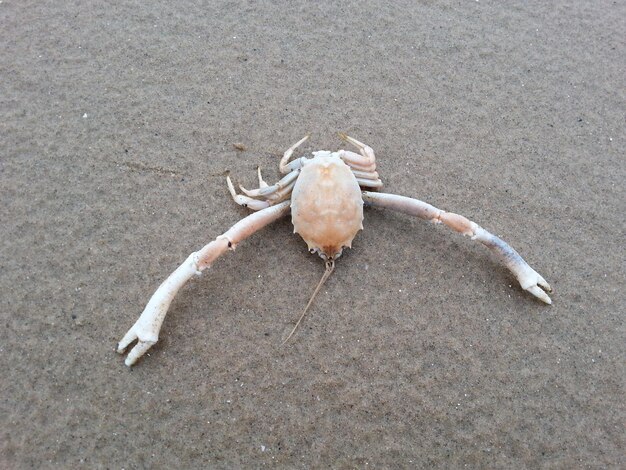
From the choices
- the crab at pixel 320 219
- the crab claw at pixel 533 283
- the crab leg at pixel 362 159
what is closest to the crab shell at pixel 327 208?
the crab at pixel 320 219

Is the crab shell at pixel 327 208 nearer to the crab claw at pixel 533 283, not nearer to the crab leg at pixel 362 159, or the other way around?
the crab leg at pixel 362 159

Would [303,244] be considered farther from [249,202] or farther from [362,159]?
[362,159]

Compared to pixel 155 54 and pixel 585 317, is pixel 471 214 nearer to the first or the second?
pixel 585 317

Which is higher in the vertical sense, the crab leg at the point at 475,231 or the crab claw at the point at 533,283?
the crab leg at the point at 475,231

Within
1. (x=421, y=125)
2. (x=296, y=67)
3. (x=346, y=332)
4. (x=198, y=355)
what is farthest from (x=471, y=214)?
(x=198, y=355)

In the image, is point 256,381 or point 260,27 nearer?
point 256,381

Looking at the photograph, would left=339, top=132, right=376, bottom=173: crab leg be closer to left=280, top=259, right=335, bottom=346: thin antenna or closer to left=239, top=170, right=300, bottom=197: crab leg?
left=239, top=170, right=300, bottom=197: crab leg
